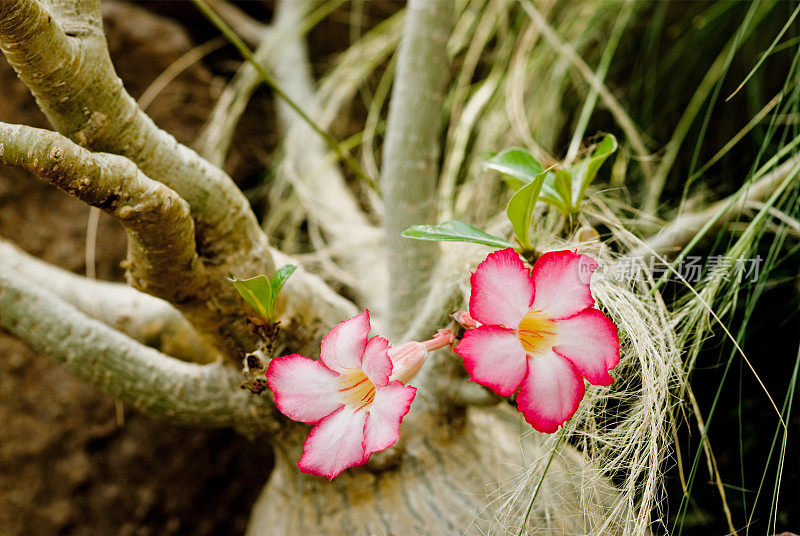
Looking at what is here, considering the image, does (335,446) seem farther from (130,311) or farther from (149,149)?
(130,311)

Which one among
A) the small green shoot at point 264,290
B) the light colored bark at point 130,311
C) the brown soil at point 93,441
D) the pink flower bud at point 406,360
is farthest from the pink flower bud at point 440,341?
the brown soil at point 93,441

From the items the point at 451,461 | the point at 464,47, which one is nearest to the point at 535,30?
the point at 464,47

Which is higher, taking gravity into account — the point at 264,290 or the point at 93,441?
the point at 264,290

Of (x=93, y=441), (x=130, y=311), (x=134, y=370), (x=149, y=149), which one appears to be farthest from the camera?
(x=93, y=441)

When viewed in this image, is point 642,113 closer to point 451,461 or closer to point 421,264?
point 421,264

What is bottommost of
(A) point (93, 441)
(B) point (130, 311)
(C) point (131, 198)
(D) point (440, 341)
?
(A) point (93, 441)

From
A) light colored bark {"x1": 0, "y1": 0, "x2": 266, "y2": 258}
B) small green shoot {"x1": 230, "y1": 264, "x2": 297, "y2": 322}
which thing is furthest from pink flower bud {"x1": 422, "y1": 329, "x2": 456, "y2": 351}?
light colored bark {"x1": 0, "y1": 0, "x2": 266, "y2": 258}

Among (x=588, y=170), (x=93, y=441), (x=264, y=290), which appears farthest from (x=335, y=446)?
(x=93, y=441)

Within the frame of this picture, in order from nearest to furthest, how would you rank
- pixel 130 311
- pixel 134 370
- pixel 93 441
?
pixel 134 370 → pixel 130 311 → pixel 93 441
